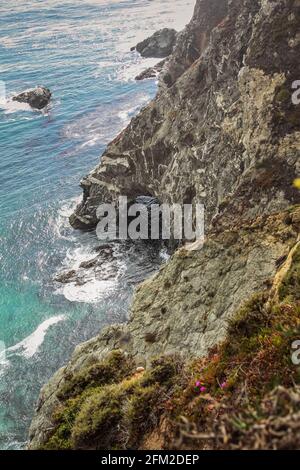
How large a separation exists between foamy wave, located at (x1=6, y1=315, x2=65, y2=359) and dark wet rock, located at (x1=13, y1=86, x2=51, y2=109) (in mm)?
61093

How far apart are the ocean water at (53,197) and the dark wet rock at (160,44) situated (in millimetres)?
3462

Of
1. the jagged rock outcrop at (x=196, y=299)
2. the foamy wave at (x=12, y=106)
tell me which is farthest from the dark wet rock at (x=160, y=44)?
the jagged rock outcrop at (x=196, y=299)

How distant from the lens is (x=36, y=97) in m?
88.0

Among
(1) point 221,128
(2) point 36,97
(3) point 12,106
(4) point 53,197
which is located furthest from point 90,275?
(3) point 12,106

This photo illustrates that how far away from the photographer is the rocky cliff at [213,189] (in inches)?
669

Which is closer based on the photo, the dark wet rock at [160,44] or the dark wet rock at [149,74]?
the dark wet rock at [149,74]

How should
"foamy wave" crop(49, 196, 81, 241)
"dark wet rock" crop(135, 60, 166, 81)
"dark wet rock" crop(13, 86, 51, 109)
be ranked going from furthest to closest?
"dark wet rock" crop(135, 60, 166, 81), "dark wet rock" crop(13, 86, 51, 109), "foamy wave" crop(49, 196, 81, 241)

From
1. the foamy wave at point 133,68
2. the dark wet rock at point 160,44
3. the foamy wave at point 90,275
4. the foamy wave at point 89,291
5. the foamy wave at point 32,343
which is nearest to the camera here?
the foamy wave at point 32,343

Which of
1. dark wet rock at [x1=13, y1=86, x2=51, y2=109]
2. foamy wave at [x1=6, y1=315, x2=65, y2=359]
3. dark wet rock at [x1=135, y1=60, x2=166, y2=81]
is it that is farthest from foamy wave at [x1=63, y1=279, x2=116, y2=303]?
dark wet rock at [x1=135, y1=60, x2=166, y2=81]

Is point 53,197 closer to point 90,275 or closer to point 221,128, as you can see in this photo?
point 90,275

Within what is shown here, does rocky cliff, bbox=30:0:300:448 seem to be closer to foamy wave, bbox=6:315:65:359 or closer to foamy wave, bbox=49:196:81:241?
foamy wave, bbox=49:196:81:241

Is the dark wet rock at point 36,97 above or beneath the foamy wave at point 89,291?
above

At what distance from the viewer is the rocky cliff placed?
17.0 m

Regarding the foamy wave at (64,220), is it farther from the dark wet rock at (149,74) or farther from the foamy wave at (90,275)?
the dark wet rock at (149,74)
